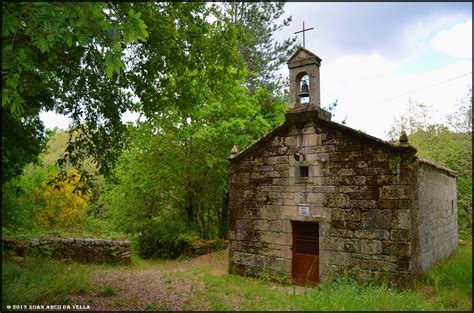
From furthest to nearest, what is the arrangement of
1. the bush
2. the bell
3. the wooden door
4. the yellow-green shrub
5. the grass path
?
1. the yellow-green shrub
2. the bush
3. the bell
4. the wooden door
5. the grass path

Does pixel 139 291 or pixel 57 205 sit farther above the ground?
pixel 57 205

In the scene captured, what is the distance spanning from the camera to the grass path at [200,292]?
6.37 meters

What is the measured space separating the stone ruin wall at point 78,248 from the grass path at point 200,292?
3.56 feet

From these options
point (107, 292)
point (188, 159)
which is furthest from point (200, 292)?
point (188, 159)

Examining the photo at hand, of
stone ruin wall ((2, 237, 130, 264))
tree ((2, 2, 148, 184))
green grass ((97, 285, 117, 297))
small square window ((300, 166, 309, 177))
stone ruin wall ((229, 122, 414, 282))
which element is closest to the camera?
tree ((2, 2, 148, 184))

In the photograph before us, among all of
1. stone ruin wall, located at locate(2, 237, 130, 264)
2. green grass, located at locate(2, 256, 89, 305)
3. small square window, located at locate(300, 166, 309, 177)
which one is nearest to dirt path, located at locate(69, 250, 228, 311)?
green grass, located at locate(2, 256, 89, 305)

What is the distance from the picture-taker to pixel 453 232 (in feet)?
45.2

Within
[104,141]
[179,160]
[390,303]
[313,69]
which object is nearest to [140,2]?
[104,141]

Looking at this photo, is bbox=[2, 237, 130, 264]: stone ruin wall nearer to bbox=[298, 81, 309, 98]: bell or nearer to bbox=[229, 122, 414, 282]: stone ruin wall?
bbox=[229, 122, 414, 282]: stone ruin wall

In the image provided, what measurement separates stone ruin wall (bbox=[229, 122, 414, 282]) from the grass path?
0.77 metres

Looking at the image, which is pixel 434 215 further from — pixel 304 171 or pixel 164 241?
pixel 164 241

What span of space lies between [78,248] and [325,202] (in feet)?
25.5

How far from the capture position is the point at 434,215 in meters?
11.1

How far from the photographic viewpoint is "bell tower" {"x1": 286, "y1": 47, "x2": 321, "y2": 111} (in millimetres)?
10133
